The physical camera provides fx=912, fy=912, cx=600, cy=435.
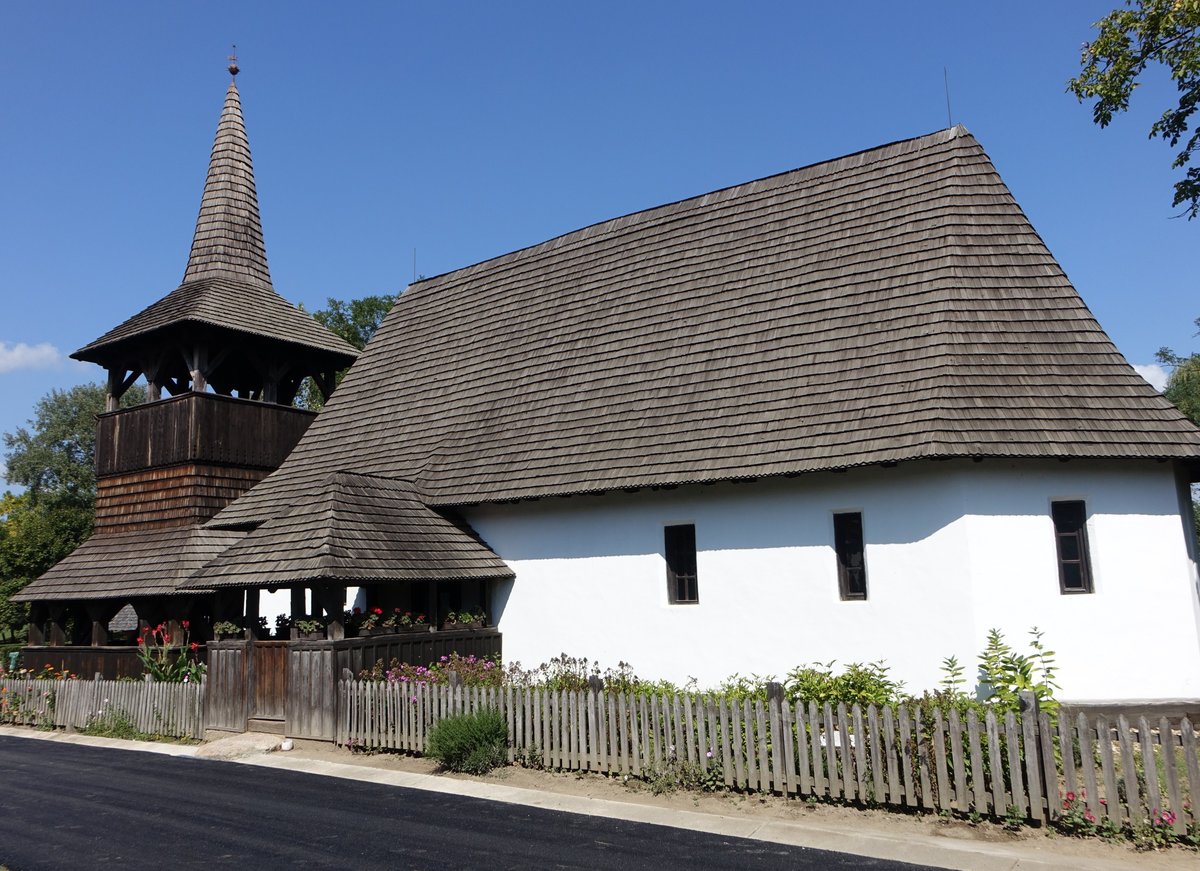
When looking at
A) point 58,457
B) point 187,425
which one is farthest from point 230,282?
point 58,457

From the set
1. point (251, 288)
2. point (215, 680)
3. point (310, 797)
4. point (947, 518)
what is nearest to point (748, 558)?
point (947, 518)

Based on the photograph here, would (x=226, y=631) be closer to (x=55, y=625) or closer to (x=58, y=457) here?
(x=55, y=625)

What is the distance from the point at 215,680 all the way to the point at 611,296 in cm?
1107

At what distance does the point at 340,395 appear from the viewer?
24109 millimetres

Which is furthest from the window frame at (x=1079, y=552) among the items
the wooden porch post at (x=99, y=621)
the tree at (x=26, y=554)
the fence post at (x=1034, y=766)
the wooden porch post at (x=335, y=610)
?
the tree at (x=26, y=554)

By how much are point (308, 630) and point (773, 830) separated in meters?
8.55

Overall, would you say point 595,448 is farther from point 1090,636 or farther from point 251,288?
point 251,288

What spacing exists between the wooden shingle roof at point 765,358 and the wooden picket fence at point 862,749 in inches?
175

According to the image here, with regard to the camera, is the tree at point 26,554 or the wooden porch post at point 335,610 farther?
the tree at point 26,554

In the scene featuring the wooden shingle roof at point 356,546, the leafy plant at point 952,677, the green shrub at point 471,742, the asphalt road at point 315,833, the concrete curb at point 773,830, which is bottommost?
the concrete curb at point 773,830

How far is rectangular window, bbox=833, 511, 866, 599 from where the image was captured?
1408 centimetres

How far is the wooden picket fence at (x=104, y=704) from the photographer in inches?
631

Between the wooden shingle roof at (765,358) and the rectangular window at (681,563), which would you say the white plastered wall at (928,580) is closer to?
the rectangular window at (681,563)

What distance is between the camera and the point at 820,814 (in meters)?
9.74
